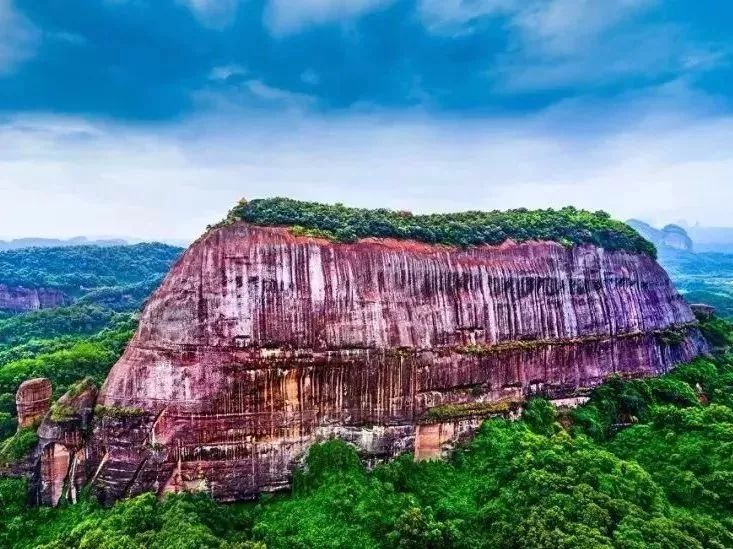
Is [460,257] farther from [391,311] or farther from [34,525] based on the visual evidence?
[34,525]

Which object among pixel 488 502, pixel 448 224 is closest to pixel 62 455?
pixel 488 502

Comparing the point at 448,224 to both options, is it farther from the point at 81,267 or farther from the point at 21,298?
the point at 81,267

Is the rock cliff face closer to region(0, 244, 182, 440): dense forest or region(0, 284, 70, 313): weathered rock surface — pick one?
region(0, 244, 182, 440): dense forest

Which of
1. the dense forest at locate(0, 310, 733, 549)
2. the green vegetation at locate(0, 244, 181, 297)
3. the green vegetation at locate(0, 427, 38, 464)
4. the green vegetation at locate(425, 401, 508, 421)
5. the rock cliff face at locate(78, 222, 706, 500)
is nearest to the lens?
the dense forest at locate(0, 310, 733, 549)

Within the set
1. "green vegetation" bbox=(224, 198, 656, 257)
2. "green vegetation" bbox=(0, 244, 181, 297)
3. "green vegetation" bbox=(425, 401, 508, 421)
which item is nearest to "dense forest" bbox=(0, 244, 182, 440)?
"green vegetation" bbox=(0, 244, 181, 297)

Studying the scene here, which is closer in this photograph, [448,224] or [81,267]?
[448,224]

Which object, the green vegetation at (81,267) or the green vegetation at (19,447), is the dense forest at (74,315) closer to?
the green vegetation at (81,267)
